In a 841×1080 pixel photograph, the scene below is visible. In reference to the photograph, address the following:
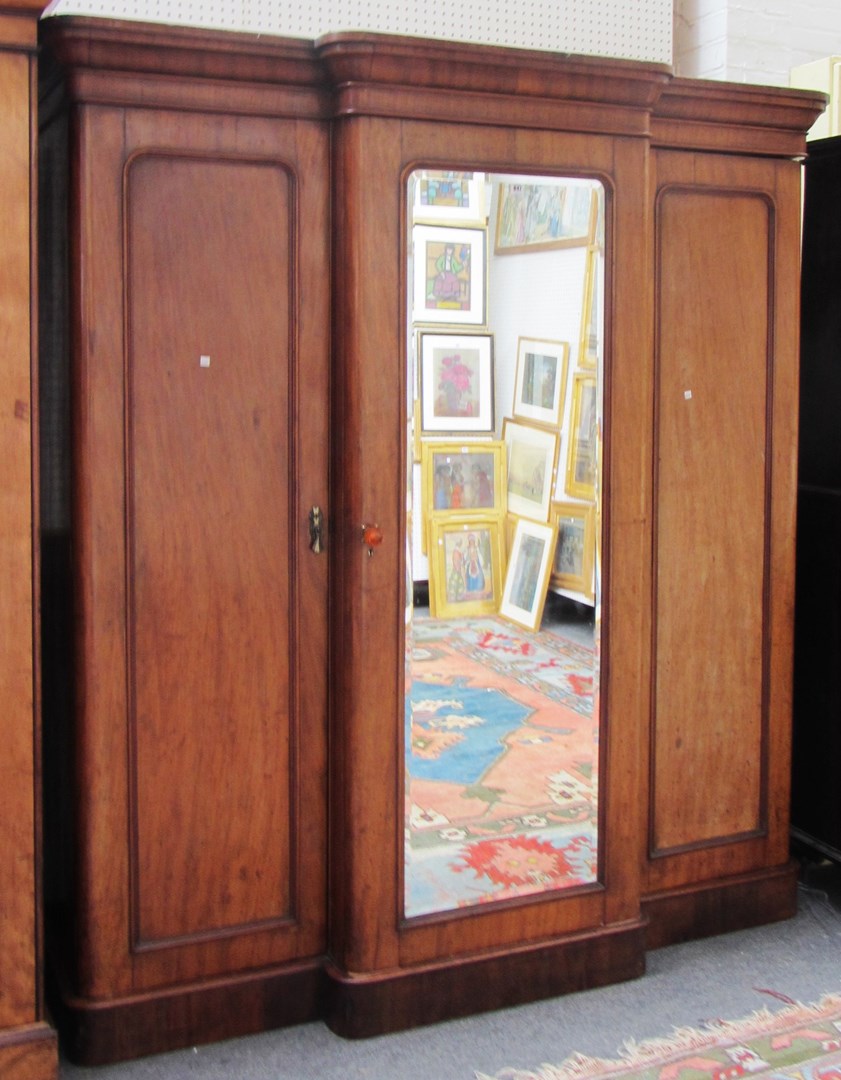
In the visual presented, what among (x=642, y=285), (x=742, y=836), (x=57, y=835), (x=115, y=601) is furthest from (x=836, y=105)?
(x=57, y=835)

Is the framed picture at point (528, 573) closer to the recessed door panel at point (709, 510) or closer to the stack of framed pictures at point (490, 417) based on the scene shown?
the stack of framed pictures at point (490, 417)

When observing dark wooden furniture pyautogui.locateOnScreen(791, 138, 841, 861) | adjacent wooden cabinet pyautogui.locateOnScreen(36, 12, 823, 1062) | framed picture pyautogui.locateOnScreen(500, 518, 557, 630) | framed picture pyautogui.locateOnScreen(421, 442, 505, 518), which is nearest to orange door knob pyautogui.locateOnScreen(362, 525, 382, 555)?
adjacent wooden cabinet pyautogui.locateOnScreen(36, 12, 823, 1062)

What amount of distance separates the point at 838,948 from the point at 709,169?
1.78 metres

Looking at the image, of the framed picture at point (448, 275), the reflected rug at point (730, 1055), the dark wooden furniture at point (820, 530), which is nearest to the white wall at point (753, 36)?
the dark wooden furniture at point (820, 530)

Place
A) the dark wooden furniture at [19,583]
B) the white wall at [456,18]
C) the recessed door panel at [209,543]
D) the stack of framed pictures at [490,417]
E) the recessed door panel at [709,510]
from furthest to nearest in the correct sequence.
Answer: the recessed door panel at [709,510]
the white wall at [456,18]
the stack of framed pictures at [490,417]
the recessed door panel at [209,543]
the dark wooden furniture at [19,583]

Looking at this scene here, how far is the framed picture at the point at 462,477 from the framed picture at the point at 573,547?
0.16 metres

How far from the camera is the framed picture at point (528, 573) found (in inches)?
103

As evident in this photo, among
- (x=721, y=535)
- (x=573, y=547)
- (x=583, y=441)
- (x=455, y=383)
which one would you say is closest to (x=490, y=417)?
(x=455, y=383)

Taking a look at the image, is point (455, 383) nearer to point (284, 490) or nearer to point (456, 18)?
point (284, 490)

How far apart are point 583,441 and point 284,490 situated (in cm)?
63

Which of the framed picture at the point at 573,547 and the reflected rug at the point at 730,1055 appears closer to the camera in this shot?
the reflected rug at the point at 730,1055

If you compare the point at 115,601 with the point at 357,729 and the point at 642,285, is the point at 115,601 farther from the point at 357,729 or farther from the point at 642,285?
the point at 642,285

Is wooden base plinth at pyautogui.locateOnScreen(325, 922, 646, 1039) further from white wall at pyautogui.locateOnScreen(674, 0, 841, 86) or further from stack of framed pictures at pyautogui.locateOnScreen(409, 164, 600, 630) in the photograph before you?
white wall at pyautogui.locateOnScreen(674, 0, 841, 86)

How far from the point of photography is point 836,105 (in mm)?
4062
